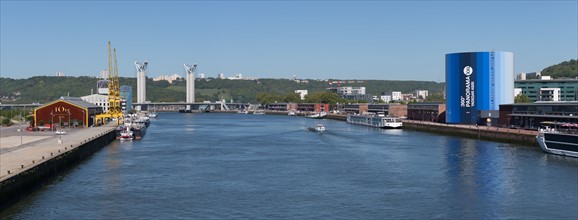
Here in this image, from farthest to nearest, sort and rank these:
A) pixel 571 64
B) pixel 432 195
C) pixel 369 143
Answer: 1. pixel 571 64
2. pixel 369 143
3. pixel 432 195

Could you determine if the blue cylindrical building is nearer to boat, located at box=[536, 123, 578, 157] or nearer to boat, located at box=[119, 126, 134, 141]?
boat, located at box=[536, 123, 578, 157]

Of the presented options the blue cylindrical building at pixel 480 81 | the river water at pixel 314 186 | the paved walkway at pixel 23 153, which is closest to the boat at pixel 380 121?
the blue cylindrical building at pixel 480 81

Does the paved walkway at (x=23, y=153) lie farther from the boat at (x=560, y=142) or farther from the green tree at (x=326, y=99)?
the green tree at (x=326, y=99)

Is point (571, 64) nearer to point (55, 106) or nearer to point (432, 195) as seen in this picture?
point (55, 106)

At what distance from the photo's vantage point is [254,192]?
28.1 m

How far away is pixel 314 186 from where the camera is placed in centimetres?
2975

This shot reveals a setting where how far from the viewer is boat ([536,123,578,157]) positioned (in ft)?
129

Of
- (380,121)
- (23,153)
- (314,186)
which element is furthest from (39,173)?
(380,121)

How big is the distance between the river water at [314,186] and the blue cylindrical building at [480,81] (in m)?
21.2

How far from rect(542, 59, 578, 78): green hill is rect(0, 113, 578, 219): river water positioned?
121 meters

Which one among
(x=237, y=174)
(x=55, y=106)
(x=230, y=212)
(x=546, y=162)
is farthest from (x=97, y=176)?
(x=55, y=106)

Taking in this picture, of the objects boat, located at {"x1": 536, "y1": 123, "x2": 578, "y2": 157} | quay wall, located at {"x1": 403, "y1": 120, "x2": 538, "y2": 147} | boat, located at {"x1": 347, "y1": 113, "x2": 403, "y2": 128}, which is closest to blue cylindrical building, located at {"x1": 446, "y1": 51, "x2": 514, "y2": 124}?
quay wall, located at {"x1": 403, "y1": 120, "x2": 538, "y2": 147}

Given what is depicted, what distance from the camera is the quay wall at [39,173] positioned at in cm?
2490

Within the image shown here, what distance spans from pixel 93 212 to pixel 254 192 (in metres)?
7.09
